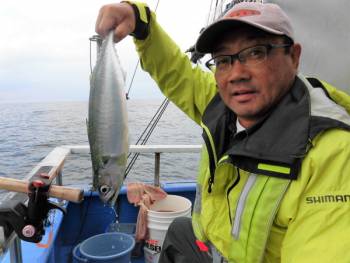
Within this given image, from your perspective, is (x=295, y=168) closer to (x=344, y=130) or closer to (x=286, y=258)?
(x=344, y=130)

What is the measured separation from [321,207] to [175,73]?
4.96 ft

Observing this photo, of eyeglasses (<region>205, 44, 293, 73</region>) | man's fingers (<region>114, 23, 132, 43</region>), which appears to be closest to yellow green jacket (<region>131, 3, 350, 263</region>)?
eyeglasses (<region>205, 44, 293, 73</region>)

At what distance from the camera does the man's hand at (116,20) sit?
184 cm

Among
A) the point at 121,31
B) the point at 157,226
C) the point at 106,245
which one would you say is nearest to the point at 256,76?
the point at 121,31

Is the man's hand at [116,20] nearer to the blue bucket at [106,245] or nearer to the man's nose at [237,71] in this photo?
the man's nose at [237,71]

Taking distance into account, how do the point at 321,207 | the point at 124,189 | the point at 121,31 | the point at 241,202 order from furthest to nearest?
the point at 124,189 < the point at 121,31 < the point at 241,202 < the point at 321,207

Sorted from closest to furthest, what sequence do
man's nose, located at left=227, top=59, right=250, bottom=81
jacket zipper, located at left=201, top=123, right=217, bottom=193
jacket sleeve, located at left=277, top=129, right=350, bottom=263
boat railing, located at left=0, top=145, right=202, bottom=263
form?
jacket sleeve, located at left=277, top=129, right=350, bottom=263
man's nose, located at left=227, top=59, right=250, bottom=81
boat railing, located at left=0, top=145, right=202, bottom=263
jacket zipper, located at left=201, top=123, right=217, bottom=193

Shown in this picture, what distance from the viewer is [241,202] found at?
157 centimetres

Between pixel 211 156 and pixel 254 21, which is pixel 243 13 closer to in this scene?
pixel 254 21

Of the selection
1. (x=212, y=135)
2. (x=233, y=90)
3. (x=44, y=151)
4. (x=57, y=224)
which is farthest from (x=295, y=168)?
(x=44, y=151)

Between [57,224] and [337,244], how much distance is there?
2.87 m

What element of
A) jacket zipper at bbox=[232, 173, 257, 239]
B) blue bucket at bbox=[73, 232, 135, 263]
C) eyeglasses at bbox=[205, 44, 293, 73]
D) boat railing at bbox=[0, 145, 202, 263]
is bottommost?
blue bucket at bbox=[73, 232, 135, 263]

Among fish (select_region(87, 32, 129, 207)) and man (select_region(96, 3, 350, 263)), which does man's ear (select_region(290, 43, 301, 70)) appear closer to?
man (select_region(96, 3, 350, 263))

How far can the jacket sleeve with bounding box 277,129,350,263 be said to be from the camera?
1192 millimetres
